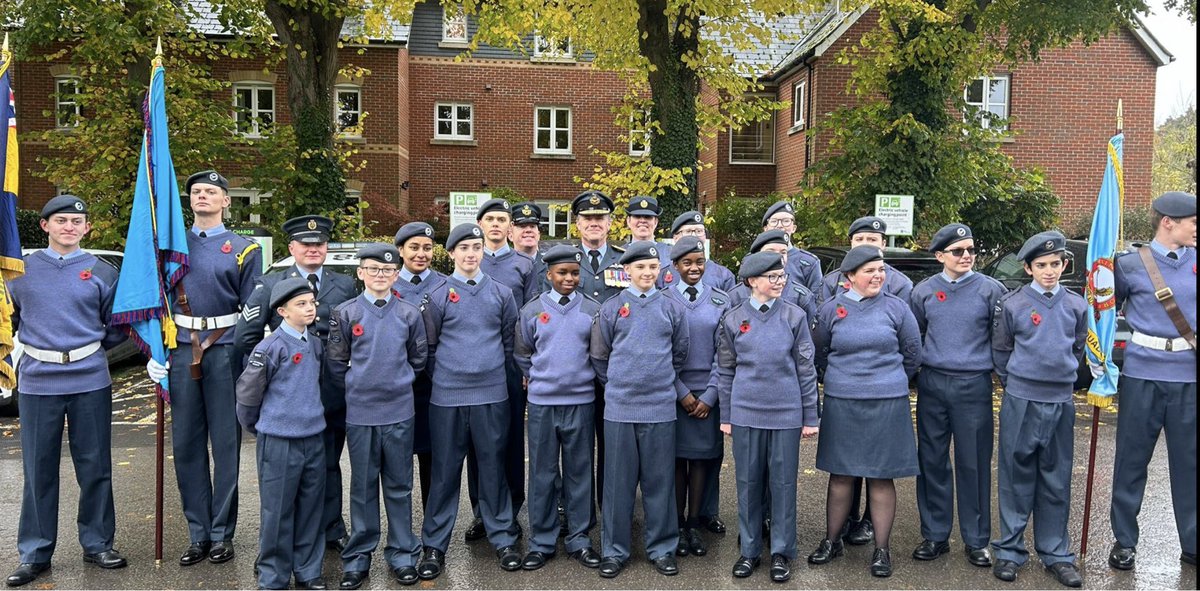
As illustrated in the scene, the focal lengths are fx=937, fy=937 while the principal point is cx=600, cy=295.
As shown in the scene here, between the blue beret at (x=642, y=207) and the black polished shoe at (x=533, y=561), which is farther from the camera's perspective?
the blue beret at (x=642, y=207)

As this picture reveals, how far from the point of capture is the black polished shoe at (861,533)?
18.9ft

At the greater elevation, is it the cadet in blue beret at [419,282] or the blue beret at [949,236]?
the blue beret at [949,236]

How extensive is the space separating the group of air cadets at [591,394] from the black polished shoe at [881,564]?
0.01 metres

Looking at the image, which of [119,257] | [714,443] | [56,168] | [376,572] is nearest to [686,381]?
[714,443]

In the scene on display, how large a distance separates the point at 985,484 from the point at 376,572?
11.6 feet

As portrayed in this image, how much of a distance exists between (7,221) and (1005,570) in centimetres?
593

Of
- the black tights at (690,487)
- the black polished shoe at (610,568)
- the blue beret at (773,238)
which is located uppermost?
the blue beret at (773,238)

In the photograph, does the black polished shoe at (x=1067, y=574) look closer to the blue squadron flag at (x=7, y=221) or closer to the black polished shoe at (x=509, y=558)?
the black polished shoe at (x=509, y=558)

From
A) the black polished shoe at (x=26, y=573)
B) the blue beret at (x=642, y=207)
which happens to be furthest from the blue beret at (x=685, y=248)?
the black polished shoe at (x=26, y=573)

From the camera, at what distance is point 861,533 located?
19.1ft

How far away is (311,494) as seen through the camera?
16.4 ft

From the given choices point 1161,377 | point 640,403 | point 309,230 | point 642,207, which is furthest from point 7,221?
point 1161,377

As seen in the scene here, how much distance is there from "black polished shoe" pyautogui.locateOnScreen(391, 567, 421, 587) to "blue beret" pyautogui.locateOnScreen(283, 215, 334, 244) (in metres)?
1.94

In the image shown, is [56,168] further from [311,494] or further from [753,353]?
[753,353]
